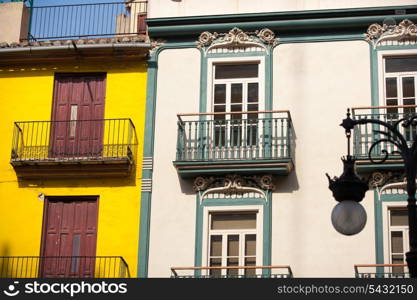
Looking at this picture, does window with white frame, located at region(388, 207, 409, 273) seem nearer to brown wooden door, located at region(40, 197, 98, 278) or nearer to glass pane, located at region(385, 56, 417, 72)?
glass pane, located at region(385, 56, 417, 72)

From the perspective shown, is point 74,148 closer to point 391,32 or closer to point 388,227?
point 388,227

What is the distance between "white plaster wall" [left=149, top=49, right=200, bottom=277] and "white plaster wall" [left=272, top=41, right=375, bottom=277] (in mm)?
1864

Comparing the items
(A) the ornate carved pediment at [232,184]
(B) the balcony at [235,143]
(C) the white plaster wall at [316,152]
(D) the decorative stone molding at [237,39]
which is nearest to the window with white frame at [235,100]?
(B) the balcony at [235,143]

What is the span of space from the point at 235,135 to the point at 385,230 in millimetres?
3856

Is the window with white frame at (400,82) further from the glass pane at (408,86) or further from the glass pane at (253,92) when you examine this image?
the glass pane at (253,92)

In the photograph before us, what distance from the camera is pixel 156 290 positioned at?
17.3m

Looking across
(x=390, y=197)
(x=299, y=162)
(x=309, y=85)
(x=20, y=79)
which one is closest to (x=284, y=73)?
(x=309, y=85)

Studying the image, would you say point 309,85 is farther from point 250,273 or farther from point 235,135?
point 250,273

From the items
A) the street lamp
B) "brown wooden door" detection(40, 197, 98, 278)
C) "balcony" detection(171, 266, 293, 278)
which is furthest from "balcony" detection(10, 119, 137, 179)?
the street lamp

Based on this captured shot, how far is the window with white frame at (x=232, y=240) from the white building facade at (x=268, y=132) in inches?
1.0

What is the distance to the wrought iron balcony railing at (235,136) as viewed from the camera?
21.5 m

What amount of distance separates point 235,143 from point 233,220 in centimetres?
170

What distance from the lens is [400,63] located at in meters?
22.1

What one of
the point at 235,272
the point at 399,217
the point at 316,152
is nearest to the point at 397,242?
the point at 399,217
